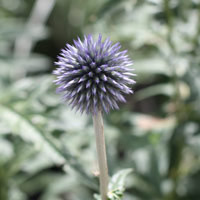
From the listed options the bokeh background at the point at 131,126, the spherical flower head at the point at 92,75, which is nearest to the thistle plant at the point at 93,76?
the spherical flower head at the point at 92,75

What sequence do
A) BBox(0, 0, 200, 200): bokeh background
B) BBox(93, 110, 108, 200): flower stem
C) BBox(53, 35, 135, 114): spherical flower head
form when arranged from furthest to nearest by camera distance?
BBox(0, 0, 200, 200): bokeh background
BBox(53, 35, 135, 114): spherical flower head
BBox(93, 110, 108, 200): flower stem

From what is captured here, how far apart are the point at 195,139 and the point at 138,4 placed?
105 cm

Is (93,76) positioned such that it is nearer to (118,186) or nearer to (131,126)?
(118,186)

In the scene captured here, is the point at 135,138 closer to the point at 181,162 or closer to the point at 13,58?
the point at 181,162

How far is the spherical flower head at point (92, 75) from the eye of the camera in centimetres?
135

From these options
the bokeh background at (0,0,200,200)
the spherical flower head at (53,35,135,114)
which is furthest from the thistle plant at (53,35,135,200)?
the bokeh background at (0,0,200,200)

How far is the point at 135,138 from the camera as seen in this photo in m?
2.51

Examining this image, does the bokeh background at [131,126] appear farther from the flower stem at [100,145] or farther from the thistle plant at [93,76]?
the thistle plant at [93,76]

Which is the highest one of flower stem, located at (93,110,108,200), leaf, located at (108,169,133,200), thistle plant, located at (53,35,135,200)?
thistle plant, located at (53,35,135,200)

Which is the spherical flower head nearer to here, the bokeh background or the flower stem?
the flower stem

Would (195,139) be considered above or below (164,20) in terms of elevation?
below

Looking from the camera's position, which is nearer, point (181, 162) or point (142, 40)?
point (142, 40)

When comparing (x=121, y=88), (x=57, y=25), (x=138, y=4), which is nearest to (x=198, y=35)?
(x=138, y=4)

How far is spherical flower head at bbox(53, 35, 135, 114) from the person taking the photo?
1.35 m
